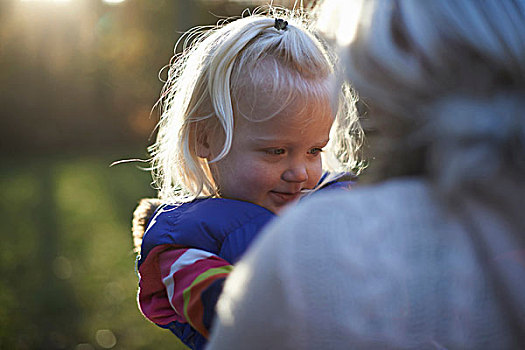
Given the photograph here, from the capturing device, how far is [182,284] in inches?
64.2

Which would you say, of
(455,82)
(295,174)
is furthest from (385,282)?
(295,174)

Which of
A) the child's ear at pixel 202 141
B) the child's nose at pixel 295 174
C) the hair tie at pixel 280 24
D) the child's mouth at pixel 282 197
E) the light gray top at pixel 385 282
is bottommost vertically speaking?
the child's mouth at pixel 282 197

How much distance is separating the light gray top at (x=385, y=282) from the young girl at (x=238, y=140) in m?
0.75

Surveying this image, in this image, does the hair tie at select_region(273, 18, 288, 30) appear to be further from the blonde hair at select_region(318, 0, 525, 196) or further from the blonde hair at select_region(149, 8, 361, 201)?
the blonde hair at select_region(318, 0, 525, 196)

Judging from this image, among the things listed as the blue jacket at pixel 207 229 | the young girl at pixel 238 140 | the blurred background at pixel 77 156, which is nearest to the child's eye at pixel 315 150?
the young girl at pixel 238 140

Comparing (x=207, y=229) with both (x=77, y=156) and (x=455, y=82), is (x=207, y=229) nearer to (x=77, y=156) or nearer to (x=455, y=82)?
(x=455, y=82)

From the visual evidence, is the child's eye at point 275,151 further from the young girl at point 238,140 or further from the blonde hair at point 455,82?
the blonde hair at point 455,82

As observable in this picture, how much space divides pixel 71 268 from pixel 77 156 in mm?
8854

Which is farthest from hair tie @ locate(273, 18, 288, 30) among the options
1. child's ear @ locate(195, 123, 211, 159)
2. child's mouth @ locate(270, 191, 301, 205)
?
child's mouth @ locate(270, 191, 301, 205)

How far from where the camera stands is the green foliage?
4.54 m

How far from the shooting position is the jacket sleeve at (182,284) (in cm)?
155

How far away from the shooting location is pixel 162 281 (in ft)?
5.70

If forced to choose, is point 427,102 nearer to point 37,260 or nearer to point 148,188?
point 37,260

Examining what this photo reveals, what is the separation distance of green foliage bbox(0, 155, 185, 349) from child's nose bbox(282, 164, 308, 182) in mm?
2695
